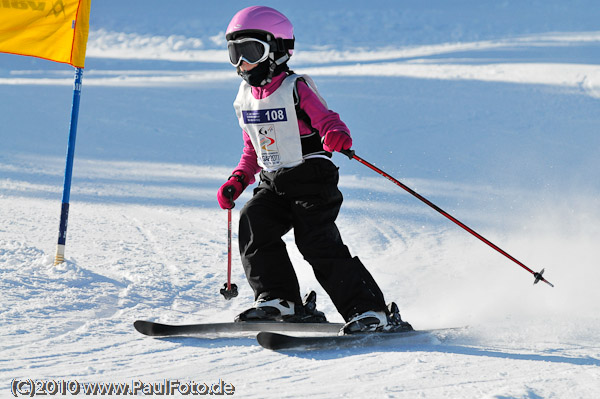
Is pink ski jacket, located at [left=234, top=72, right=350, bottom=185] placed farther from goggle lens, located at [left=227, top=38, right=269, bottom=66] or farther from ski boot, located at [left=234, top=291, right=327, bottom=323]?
ski boot, located at [left=234, top=291, right=327, bottom=323]

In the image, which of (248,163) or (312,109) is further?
(248,163)

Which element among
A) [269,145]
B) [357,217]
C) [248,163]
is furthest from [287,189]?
[357,217]

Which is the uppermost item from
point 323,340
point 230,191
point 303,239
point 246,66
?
point 246,66

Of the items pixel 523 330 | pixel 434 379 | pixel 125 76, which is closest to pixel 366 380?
pixel 434 379

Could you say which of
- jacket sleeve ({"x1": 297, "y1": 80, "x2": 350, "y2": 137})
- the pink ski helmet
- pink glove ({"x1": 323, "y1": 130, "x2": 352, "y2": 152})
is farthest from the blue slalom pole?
pink glove ({"x1": 323, "y1": 130, "x2": 352, "y2": 152})

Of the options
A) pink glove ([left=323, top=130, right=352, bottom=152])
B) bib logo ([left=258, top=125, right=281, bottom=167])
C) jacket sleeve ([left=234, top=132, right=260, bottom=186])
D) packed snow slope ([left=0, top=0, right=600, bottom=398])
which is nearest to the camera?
packed snow slope ([left=0, top=0, right=600, bottom=398])

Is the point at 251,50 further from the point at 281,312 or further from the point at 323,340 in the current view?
the point at 323,340

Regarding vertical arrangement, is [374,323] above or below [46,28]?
below

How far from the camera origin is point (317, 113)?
11.0 feet

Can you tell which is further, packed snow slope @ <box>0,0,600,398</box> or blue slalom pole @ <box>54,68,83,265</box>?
blue slalom pole @ <box>54,68,83,265</box>

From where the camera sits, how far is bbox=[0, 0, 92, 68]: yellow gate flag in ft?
15.0

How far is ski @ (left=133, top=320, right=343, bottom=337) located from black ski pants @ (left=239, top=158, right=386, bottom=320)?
16 cm

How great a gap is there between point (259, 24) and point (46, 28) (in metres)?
1.92

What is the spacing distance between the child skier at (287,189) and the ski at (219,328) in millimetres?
87
